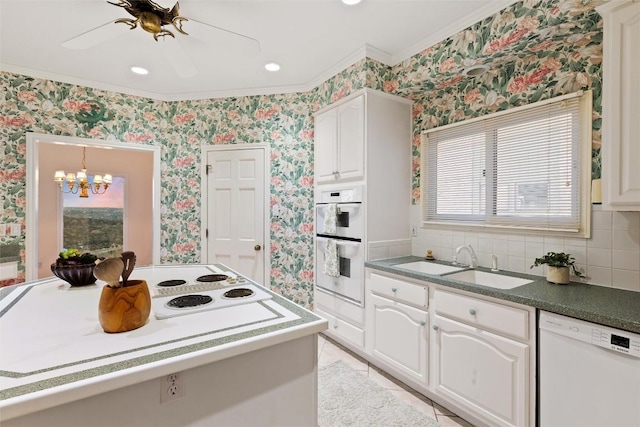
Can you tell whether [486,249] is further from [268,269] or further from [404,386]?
[268,269]

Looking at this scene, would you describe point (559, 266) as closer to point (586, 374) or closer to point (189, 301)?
point (586, 374)

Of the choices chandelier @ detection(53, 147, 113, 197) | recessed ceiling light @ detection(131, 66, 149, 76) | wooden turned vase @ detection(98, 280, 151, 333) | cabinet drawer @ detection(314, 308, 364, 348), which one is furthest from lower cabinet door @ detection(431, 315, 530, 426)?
chandelier @ detection(53, 147, 113, 197)

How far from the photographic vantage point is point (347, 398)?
7.16 feet

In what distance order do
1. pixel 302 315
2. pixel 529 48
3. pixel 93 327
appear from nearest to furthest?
1. pixel 93 327
2. pixel 302 315
3. pixel 529 48

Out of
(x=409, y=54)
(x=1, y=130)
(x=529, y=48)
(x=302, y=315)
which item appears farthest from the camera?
(x=1, y=130)

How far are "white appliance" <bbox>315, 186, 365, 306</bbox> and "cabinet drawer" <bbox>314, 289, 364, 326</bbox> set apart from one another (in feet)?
0.17

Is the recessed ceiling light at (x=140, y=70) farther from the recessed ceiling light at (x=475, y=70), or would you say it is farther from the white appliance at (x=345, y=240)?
the recessed ceiling light at (x=475, y=70)

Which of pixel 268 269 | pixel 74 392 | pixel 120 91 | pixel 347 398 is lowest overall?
pixel 347 398

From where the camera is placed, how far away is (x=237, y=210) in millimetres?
3557

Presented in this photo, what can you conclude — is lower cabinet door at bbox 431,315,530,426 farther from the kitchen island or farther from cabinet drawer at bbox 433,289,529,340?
the kitchen island

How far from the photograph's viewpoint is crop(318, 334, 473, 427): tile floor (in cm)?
198

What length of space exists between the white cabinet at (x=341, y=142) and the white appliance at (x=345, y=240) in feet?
0.52

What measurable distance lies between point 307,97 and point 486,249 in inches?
93.1

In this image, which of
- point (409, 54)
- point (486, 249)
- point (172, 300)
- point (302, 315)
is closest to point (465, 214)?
point (486, 249)
